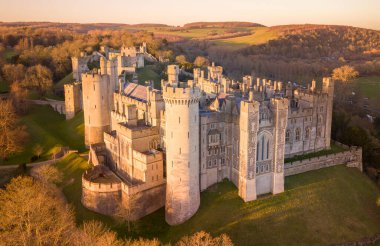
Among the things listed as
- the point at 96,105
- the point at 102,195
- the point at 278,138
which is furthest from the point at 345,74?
the point at 102,195

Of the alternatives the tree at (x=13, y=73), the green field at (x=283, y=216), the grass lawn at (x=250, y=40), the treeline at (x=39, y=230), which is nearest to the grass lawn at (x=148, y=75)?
the tree at (x=13, y=73)

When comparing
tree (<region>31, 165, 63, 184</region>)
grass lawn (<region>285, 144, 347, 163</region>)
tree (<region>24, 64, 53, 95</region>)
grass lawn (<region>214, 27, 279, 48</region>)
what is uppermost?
grass lawn (<region>214, 27, 279, 48</region>)

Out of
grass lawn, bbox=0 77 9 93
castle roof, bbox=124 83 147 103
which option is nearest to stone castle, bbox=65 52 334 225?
castle roof, bbox=124 83 147 103

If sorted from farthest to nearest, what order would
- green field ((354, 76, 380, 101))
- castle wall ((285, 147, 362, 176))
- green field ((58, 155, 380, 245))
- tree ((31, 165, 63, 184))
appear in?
green field ((354, 76, 380, 101)), castle wall ((285, 147, 362, 176)), tree ((31, 165, 63, 184)), green field ((58, 155, 380, 245))

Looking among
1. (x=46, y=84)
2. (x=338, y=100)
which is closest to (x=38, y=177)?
(x=46, y=84)

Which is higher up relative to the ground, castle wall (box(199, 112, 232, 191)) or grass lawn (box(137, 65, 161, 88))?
grass lawn (box(137, 65, 161, 88))

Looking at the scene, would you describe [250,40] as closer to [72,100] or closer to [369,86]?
[369,86]

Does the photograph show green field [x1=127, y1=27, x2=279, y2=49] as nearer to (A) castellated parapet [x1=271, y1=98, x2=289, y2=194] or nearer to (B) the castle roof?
(B) the castle roof
